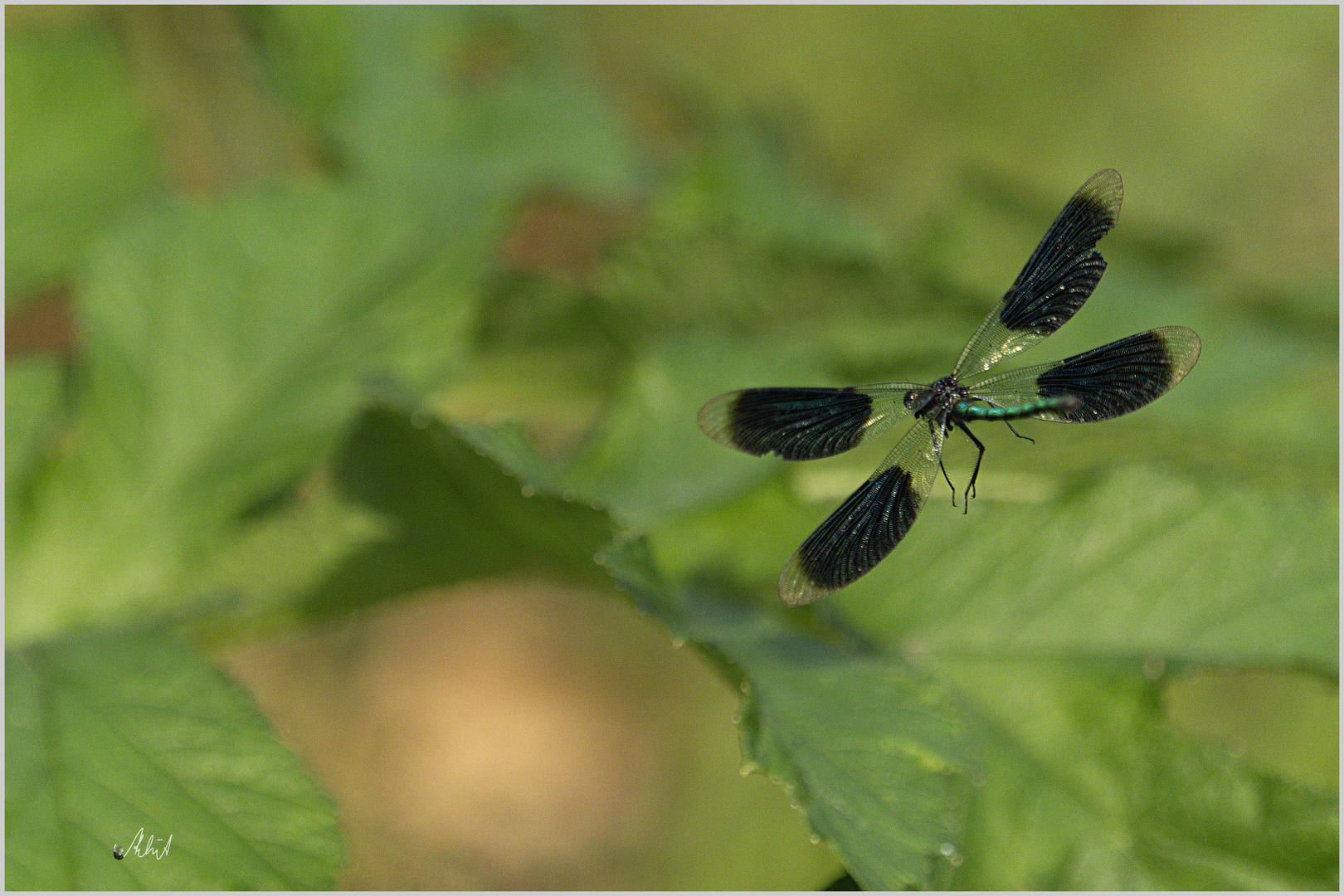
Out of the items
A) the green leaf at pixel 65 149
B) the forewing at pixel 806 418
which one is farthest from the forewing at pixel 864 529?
the green leaf at pixel 65 149

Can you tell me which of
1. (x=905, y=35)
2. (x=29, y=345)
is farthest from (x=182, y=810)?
(x=905, y=35)

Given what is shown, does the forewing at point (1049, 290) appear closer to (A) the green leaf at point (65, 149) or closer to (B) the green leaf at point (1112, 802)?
(B) the green leaf at point (1112, 802)

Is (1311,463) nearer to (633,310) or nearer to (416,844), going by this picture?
(633,310)

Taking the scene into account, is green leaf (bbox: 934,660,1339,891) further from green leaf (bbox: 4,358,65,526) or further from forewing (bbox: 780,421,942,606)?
green leaf (bbox: 4,358,65,526)
